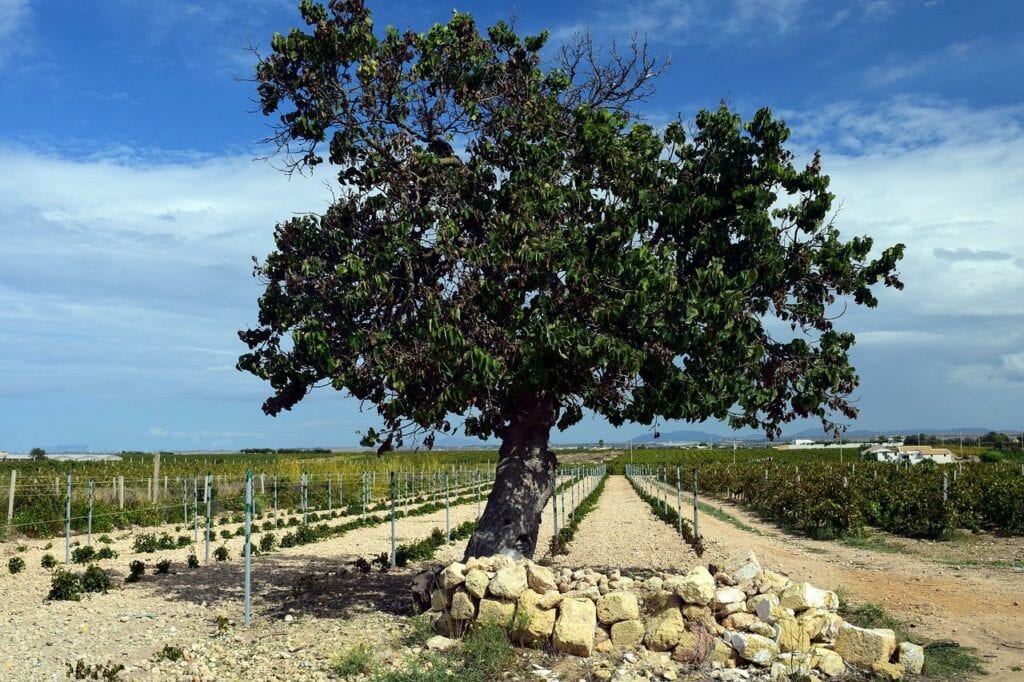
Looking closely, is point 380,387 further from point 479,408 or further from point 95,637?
point 95,637

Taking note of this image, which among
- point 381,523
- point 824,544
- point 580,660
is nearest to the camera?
point 580,660

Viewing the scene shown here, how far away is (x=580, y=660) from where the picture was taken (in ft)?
33.9

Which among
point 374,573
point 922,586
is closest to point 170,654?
point 374,573

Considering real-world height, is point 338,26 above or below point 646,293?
above

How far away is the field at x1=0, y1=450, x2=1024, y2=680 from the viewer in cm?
1096

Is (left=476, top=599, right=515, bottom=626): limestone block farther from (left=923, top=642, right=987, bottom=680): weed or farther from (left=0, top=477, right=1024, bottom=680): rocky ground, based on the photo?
(left=923, top=642, right=987, bottom=680): weed

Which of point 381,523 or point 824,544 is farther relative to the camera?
point 381,523

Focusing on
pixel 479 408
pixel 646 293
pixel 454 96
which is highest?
pixel 454 96

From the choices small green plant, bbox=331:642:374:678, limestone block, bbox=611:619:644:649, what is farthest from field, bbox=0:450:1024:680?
limestone block, bbox=611:619:644:649

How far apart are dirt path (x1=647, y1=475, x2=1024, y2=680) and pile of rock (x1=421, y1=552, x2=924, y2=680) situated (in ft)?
6.03

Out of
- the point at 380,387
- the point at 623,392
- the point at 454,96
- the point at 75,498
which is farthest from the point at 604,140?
the point at 75,498

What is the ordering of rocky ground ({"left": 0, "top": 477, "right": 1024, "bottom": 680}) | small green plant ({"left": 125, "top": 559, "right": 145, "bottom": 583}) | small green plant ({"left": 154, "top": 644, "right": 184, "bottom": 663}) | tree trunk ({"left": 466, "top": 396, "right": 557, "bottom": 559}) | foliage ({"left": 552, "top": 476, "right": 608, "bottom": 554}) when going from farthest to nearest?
foliage ({"left": 552, "top": 476, "right": 608, "bottom": 554}), small green plant ({"left": 125, "top": 559, "right": 145, "bottom": 583}), tree trunk ({"left": 466, "top": 396, "right": 557, "bottom": 559}), small green plant ({"left": 154, "top": 644, "right": 184, "bottom": 663}), rocky ground ({"left": 0, "top": 477, "right": 1024, "bottom": 680})

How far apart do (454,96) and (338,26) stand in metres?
2.09

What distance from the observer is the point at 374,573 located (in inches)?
723
